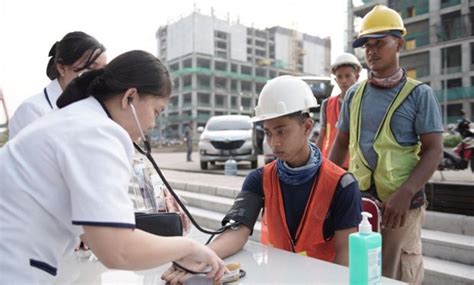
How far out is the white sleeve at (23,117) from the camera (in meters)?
1.69

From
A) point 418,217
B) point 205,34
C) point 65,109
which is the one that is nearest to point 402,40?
point 418,217

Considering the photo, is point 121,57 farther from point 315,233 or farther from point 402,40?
point 402,40

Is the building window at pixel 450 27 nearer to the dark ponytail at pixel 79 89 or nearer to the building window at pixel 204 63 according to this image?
the dark ponytail at pixel 79 89

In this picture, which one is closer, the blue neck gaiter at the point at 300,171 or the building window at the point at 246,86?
the blue neck gaiter at the point at 300,171

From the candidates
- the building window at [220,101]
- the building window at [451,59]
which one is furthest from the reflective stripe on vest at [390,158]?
the building window at [220,101]

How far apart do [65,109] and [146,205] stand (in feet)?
2.92

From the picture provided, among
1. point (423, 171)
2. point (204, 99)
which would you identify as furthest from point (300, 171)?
point (204, 99)

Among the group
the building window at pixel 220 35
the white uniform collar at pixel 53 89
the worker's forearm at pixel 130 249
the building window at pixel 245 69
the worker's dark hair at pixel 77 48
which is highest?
the building window at pixel 220 35

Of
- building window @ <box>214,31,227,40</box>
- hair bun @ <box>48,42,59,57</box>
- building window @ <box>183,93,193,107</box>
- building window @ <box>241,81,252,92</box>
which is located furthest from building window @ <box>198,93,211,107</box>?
hair bun @ <box>48,42,59,57</box>

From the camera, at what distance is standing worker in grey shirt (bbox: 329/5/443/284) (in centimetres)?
175

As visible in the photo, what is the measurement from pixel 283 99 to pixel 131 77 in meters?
0.83

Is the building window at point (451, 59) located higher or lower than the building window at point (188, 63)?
lower

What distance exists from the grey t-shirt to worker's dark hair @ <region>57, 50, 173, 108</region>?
4.07 ft

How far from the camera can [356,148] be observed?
197 cm
